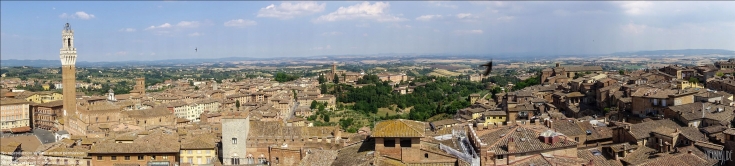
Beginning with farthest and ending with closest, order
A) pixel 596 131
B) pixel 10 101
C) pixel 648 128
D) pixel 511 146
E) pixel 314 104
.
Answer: pixel 314 104, pixel 10 101, pixel 596 131, pixel 648 128, pixel 511 146

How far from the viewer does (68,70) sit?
40.0 m

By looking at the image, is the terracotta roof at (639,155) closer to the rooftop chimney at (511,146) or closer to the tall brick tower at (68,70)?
the rooftop chimney at (511,146)

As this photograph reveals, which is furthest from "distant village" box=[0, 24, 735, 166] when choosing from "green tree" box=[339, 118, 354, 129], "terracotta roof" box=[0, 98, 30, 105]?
"terracotta roof" box=[0, 98, 30, 105]

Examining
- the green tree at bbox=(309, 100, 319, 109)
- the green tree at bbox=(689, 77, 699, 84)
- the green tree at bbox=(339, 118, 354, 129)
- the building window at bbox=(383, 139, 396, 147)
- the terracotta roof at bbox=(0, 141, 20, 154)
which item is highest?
the green tree at bbox=(689, 77, 699, 84)

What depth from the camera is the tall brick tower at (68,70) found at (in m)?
38.8

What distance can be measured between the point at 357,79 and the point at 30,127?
40582 millimetres

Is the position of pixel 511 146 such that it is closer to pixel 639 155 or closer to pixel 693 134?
pixel 639 155

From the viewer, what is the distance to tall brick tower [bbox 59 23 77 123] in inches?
1529

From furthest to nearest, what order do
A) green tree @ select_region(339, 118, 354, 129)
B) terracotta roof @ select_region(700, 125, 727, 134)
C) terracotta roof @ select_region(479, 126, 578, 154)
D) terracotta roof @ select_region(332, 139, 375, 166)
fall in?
green tree @ select_region(339, 118, 354, 129), terracotta roof @ select_region(700, 125, 727, 134), terracotta roof @ select_region(479, 126, 578, 154), terracotta roof @ select_region(332, 139, 375, 166)

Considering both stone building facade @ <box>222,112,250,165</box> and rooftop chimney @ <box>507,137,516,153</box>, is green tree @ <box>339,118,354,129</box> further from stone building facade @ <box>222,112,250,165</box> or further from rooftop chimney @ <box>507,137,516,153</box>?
rooftop chimney @ <box>507,137,516,153</box>

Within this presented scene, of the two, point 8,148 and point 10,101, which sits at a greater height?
point 10,101

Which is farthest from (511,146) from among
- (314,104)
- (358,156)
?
(314,104)

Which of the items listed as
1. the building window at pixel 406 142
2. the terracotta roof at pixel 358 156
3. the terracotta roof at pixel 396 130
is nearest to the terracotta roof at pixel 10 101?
the terracotta roof at pixel 358 156

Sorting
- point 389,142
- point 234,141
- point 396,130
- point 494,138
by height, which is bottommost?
point 234,141
